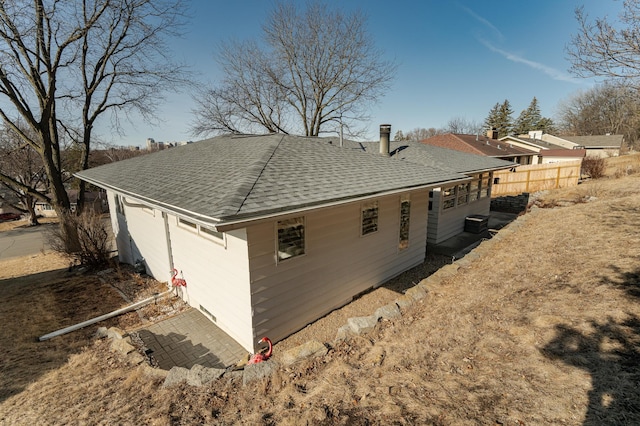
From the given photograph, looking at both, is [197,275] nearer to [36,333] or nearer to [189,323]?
[189,323]

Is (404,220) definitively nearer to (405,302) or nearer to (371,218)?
(371,218)

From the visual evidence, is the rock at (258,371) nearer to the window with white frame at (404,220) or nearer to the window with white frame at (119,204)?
the window with white frame at (404,220)

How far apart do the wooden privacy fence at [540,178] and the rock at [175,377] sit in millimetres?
22344

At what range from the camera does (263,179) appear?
5.38 m

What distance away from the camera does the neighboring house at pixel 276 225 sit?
4.91 meters

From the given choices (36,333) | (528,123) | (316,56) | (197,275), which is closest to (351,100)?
(316,56)

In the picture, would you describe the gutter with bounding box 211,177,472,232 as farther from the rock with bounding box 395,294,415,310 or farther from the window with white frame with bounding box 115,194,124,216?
the window with white frame with bounding box 115,194,124,216

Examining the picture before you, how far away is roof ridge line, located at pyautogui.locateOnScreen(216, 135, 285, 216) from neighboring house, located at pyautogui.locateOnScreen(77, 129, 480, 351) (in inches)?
0.8

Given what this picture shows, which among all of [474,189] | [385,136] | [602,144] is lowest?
[474,189]

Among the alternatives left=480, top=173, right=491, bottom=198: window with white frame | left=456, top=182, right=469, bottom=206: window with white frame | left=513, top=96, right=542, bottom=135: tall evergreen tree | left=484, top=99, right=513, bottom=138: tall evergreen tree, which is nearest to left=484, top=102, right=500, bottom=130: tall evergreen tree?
left=484, top=99, right=513, bottom=138: tall evergreen tree

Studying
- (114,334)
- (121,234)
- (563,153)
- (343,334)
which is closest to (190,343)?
(114,334)

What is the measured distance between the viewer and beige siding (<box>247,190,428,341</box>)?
5.17 metres

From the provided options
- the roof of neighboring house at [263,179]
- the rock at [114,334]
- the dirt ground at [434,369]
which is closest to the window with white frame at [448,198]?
the roof of neighboring house at [263,179]

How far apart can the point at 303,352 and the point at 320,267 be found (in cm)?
226
